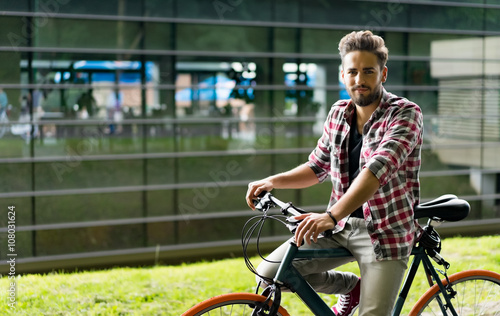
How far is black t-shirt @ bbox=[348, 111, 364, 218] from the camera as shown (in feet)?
10.6

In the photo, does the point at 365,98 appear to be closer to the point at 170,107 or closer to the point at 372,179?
the point at 372,179

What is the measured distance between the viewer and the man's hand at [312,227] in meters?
2.79

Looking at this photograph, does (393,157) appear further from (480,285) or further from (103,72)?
(103,72)

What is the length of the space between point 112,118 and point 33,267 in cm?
231

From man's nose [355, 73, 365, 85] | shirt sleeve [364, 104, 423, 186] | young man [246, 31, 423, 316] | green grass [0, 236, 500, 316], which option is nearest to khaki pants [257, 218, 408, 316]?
young man [246, 31, 423, 316]

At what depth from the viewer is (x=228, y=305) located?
2.87m

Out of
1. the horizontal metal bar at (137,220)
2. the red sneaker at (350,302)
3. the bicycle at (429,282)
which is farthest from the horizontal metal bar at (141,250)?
the red sneaker at (350,302)

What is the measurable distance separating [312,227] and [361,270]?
0.57 meters

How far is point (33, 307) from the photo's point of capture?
542 cm

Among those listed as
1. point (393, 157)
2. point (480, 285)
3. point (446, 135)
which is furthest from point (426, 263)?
point (446, 135)

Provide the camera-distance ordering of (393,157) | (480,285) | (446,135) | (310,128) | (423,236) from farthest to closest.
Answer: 1. (446,135)
2. (310,128)
3. (480,285)
4. (423,236)
5. (393,157)

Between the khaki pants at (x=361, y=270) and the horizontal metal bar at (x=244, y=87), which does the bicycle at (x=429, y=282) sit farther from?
the horizontal metal bar at (x=244, y=87)

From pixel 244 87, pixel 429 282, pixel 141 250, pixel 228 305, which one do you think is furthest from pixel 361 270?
pixel 244 87

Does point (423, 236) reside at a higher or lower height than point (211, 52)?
lower
